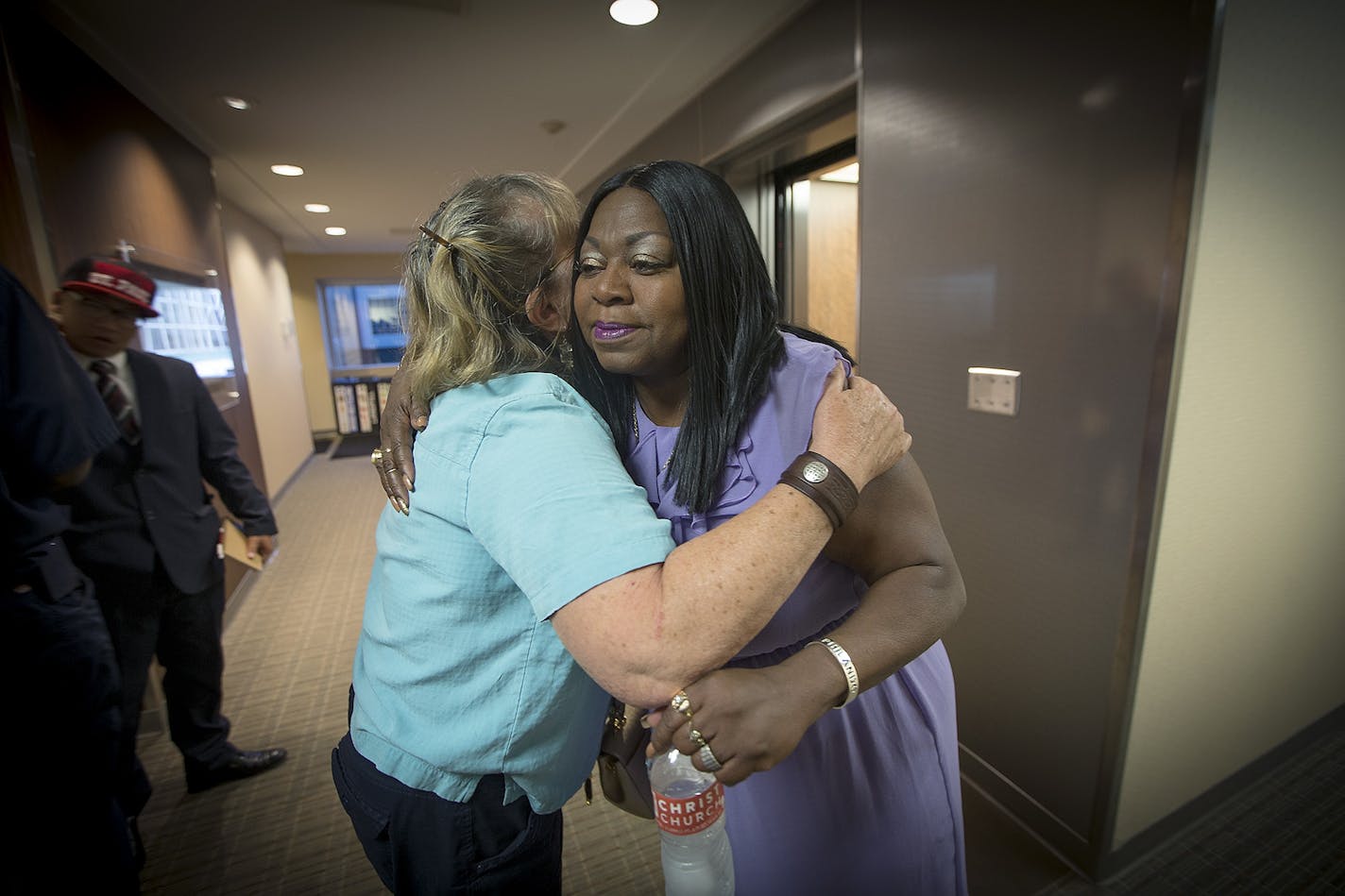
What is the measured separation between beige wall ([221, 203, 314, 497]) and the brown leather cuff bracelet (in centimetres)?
536

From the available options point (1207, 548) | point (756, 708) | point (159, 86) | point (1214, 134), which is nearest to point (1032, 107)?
point (1214, 134)

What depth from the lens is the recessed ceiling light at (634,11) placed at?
7.53 ft

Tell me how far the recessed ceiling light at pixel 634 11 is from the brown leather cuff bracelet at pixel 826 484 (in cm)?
A: 227

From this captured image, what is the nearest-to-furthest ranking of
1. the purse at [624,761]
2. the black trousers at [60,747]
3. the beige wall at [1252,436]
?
1. the purse at [624,761]
2. the black trousers at [60,747]
3. the beige wall at [1252,436]

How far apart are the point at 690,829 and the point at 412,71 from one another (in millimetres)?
3182

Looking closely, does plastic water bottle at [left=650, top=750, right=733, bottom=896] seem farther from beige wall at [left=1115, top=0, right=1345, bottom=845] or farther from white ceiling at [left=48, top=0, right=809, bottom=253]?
white ceiling at [left=48, top=0, right=809, bottom=253]

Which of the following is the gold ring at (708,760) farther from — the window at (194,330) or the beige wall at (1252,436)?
the window at (194,330)

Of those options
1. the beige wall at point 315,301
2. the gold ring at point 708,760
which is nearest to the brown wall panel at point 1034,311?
the gold ring at point 708,760

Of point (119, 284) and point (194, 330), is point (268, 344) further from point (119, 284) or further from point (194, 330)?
point (119, 284)

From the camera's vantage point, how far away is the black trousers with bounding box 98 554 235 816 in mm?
1888

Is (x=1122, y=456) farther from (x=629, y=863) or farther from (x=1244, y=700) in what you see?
(x=629, y=863)

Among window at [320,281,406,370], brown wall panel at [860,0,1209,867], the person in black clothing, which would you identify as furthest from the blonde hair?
window at [320,281,406,370]

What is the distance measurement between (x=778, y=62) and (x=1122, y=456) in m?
1.98

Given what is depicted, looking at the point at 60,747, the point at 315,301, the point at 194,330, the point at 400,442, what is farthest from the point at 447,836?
the point at 315,301
